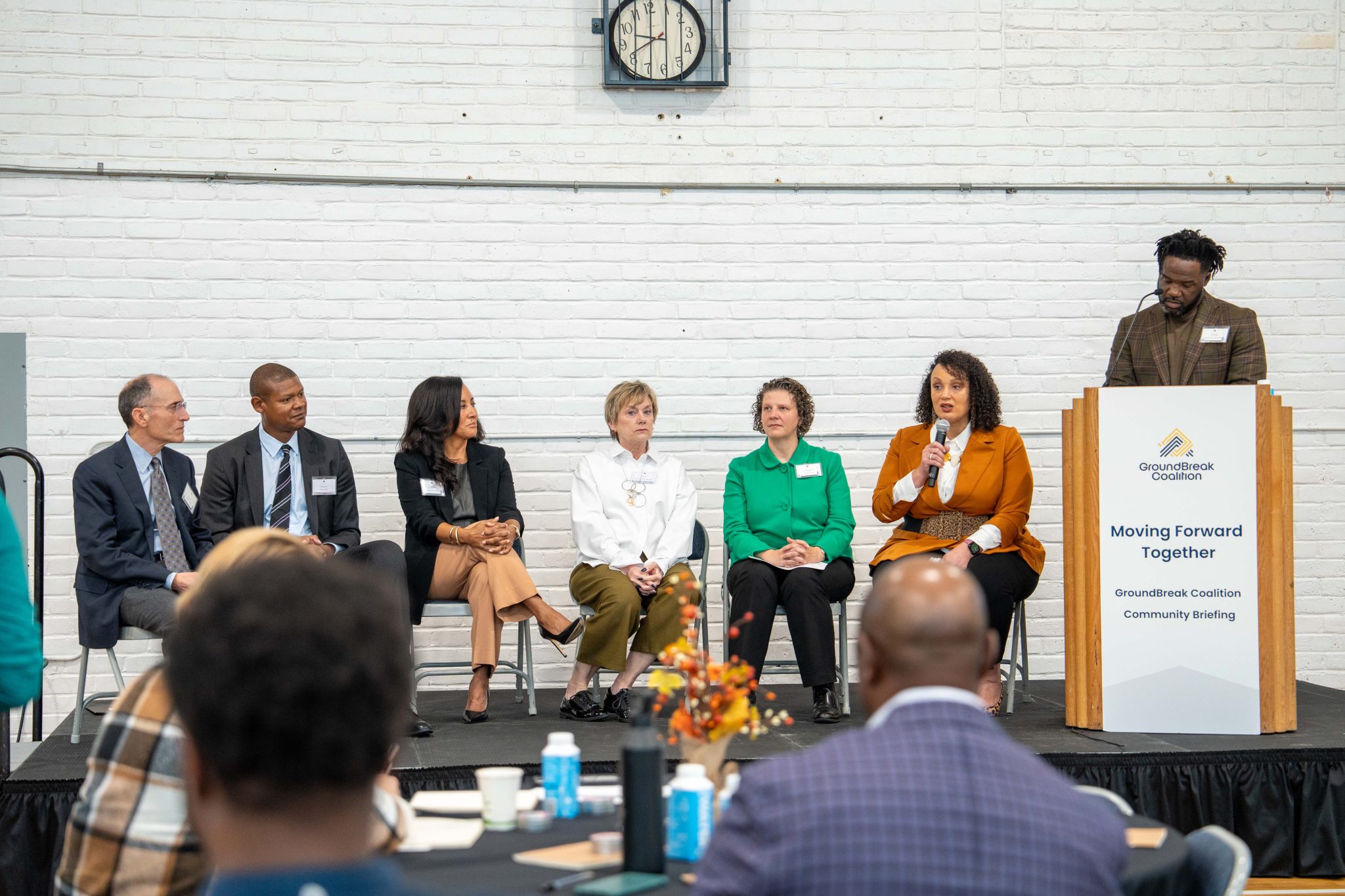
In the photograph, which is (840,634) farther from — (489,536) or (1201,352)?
(1201,352)

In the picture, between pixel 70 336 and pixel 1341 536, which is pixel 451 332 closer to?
pixel 70 336

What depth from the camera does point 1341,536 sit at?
5.29 meters

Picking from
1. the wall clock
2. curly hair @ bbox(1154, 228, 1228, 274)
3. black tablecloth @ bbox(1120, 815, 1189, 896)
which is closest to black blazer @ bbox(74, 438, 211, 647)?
the wall clock

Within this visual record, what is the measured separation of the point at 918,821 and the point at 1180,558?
2991mm

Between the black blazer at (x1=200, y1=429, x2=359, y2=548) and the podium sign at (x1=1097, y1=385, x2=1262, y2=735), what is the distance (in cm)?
258

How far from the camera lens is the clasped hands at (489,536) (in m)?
4.27

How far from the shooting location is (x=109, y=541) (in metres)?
4.03

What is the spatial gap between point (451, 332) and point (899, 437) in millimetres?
1919

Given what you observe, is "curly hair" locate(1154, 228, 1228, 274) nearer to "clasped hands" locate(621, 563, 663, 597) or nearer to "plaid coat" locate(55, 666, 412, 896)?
"clasped hands" locate(621, 563, 663, 597)

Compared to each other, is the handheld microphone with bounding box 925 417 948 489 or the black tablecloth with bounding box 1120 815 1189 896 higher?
the handheld microphone with bounding box 925 417 948 489

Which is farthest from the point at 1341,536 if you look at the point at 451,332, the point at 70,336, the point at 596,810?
the point at 70,336

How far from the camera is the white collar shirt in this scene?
3.93 feet

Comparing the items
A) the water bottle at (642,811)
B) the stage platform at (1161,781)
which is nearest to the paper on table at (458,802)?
the water bottle at (642,811)

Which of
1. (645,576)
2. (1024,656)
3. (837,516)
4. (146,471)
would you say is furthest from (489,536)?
(1024,656)
